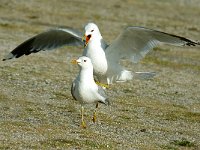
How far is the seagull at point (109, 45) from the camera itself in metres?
13.6

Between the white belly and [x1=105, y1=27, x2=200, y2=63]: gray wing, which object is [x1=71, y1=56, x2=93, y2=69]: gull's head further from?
[x1=105, y1=27, x2=200, y2=63]: gray wing

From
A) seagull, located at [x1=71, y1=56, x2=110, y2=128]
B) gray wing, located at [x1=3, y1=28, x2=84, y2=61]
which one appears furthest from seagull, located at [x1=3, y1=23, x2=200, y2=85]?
seagull, located at [x1=71, y1=56, x2=110, y2=128]

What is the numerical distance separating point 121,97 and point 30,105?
296 centimetres

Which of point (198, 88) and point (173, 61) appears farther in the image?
point (173, 61)

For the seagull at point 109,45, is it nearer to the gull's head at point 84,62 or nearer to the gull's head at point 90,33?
the gull's head at point 90,33

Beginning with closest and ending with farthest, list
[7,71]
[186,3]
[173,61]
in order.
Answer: [7,71] < [173,61] < [186,3]

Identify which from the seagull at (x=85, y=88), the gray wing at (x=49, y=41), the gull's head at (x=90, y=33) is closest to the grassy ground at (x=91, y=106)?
the seagull at (x=85, y=88)

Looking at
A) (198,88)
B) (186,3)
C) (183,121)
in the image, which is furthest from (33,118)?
(186,3)

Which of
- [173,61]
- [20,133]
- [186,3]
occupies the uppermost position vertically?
[186,3]

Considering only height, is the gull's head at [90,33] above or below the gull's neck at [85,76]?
above

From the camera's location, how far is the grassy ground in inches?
453

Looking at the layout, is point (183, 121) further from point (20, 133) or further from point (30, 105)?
point (20, 133)

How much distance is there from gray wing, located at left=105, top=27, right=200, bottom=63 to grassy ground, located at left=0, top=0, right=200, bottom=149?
125 centimetres

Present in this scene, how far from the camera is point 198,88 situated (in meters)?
18.8
